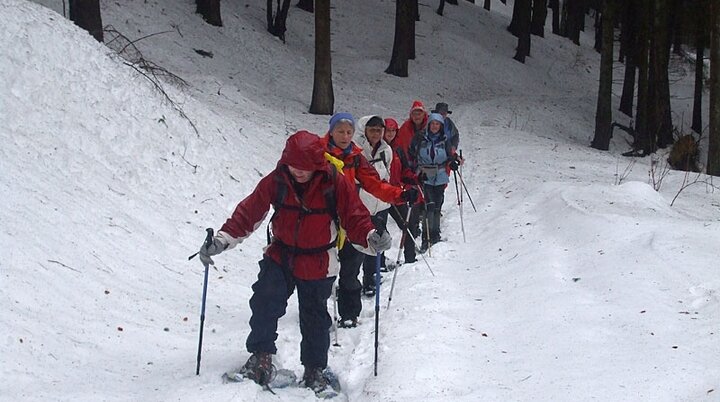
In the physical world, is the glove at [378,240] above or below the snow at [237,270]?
above

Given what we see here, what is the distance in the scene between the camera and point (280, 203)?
5.34 m

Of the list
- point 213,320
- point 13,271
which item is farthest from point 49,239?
point 213,320

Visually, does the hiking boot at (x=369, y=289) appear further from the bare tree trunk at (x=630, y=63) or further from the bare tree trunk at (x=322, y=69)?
the bare tree trunk at (x=630, y=63)

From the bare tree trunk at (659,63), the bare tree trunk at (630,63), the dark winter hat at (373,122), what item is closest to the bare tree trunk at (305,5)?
the bare tree trunk at (630,63)

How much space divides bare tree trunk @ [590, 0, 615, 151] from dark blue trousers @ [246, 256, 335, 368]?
17.6 metres

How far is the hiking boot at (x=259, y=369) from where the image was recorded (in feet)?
17.6

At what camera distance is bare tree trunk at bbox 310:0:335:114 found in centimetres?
1839

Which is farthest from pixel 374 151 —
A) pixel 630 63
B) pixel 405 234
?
pixel 630 63

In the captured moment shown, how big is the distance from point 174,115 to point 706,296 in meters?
8.02

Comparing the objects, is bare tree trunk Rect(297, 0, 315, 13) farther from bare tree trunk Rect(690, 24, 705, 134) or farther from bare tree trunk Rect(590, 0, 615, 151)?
bare tree trunk Rect(690, 24, 705, 134)

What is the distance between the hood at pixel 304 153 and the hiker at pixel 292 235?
6 centimetres

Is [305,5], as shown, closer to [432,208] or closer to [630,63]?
[630,63]

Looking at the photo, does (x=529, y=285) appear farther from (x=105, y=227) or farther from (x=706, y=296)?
(x=105, y=227)

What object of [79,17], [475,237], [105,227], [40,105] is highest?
[79,17]
